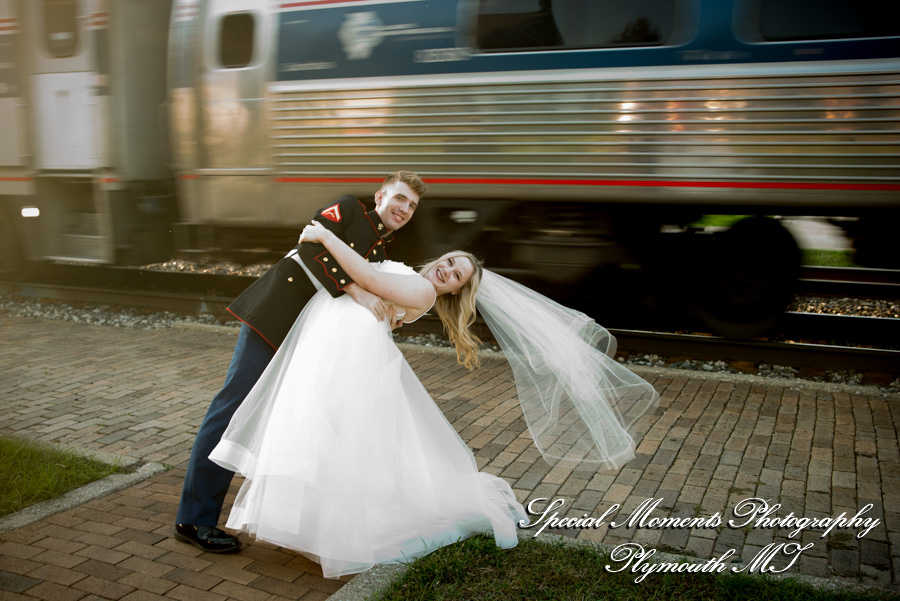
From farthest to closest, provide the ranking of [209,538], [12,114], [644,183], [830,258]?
[830,258] < [12,114] < [644,183] < [209,538]

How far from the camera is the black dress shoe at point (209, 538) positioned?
3.21 m

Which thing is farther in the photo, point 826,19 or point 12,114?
point 12,114

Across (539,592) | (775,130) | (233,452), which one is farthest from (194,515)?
(775,130)

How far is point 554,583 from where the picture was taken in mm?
2961

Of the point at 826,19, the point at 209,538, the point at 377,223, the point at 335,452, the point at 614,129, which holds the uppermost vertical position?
the point at 826,19

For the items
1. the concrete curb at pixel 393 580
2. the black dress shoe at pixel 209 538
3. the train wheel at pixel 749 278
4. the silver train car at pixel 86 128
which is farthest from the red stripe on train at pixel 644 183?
the black dress shoe at pixel 209 538

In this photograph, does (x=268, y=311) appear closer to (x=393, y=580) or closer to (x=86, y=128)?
(x=393, y=580)

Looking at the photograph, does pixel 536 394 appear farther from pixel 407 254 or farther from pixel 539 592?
pixel 407 254

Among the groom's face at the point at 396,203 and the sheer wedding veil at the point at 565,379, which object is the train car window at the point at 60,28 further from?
the sheer wedding veil at the point at 565,379

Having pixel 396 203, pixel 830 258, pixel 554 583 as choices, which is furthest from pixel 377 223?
pixel 830 258

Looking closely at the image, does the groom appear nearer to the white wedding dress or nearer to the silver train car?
the white wedding dress

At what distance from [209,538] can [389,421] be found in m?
0.95

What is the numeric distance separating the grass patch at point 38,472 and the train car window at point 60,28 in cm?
603

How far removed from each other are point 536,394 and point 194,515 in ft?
5.16
